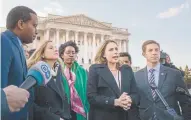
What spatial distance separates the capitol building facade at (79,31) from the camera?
47197 mm

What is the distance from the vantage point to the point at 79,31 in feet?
163

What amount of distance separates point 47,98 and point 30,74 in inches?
61.5

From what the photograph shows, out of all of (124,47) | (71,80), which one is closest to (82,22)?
(124,47)

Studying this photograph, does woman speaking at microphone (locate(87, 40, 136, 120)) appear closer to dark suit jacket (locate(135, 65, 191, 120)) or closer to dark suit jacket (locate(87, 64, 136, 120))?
dark suit jacket (locate(87, 64, 136, 120))

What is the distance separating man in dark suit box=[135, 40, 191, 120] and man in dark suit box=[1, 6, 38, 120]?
1.81 meters

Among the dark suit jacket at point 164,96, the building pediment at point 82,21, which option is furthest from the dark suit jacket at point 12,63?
the building pediment at point 82,21

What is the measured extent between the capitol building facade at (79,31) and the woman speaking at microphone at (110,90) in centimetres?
4242

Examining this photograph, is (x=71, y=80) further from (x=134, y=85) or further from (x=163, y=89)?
(x=163, y=89)

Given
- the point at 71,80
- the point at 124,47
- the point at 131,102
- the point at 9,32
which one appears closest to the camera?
the point at 9,32

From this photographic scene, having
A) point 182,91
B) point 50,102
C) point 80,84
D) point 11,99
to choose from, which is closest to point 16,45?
point 11,99

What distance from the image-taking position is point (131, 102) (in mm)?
3273

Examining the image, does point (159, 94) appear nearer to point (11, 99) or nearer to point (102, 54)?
point (102, 54)

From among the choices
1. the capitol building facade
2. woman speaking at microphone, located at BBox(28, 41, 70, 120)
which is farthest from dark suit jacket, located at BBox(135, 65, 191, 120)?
the capitol building facade

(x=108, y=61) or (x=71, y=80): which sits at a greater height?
(x=108, y=61)
